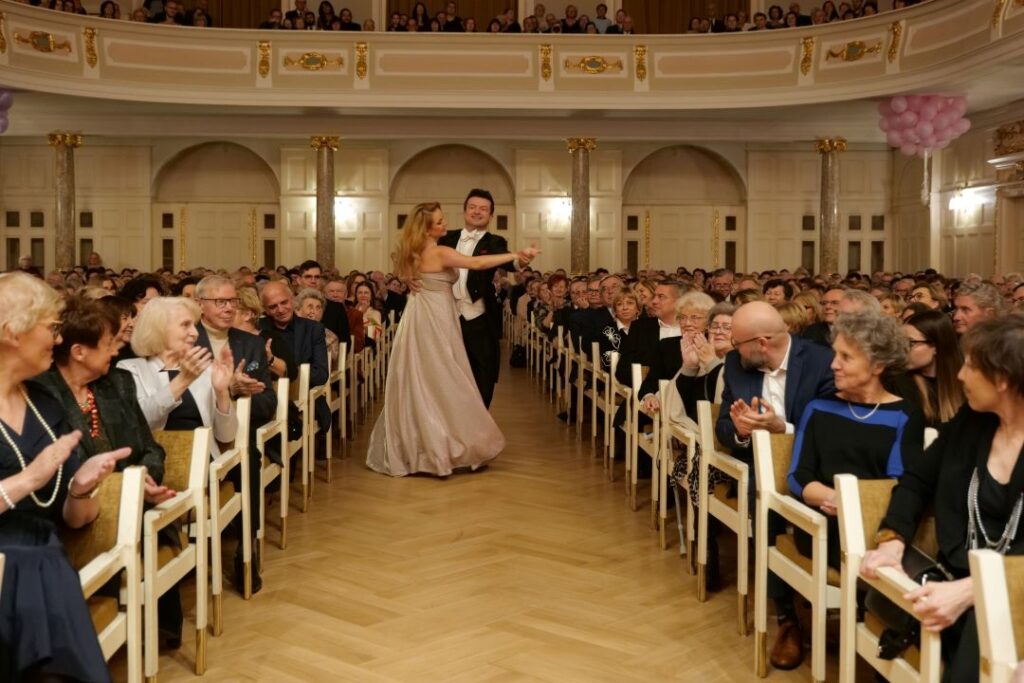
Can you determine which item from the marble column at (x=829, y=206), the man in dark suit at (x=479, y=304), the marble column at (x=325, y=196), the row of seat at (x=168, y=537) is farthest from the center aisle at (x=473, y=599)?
the marble column at (x=829, y=206)

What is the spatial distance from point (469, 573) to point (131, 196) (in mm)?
15711

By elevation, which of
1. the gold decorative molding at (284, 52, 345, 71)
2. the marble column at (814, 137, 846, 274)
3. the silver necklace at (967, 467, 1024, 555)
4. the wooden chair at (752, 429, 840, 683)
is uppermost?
the gold decorative molding at (284, 52, 345, 71)

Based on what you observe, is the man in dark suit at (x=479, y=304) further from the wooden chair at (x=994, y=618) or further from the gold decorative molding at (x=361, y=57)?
the gold decorative molding at (x=361, y=57)

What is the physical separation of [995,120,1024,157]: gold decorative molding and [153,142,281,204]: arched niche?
11486 millimetres

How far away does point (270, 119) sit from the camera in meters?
16.9

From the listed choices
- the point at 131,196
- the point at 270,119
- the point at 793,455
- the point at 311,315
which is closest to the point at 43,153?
the point at 131,196

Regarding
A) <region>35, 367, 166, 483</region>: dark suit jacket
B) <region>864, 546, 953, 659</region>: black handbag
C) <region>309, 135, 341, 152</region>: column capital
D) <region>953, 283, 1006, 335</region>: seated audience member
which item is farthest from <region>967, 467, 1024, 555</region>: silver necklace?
<region>309, 135, 341, 152</region>: column capital

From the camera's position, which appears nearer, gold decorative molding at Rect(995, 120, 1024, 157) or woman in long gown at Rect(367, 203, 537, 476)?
woman in long gown at Rect(367, 203, 537, 476)

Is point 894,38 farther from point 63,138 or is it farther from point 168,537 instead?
point 168,537

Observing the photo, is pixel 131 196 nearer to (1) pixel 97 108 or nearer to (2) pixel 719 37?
(1) pixel 97 108

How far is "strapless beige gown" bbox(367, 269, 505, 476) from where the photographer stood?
6746 millimetres

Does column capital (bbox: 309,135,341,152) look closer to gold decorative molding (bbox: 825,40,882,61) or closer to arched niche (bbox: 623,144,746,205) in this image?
arched niche (bbox: 623,144,746,205)

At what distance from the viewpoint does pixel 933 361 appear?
412 centimetres

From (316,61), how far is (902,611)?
13.8m
